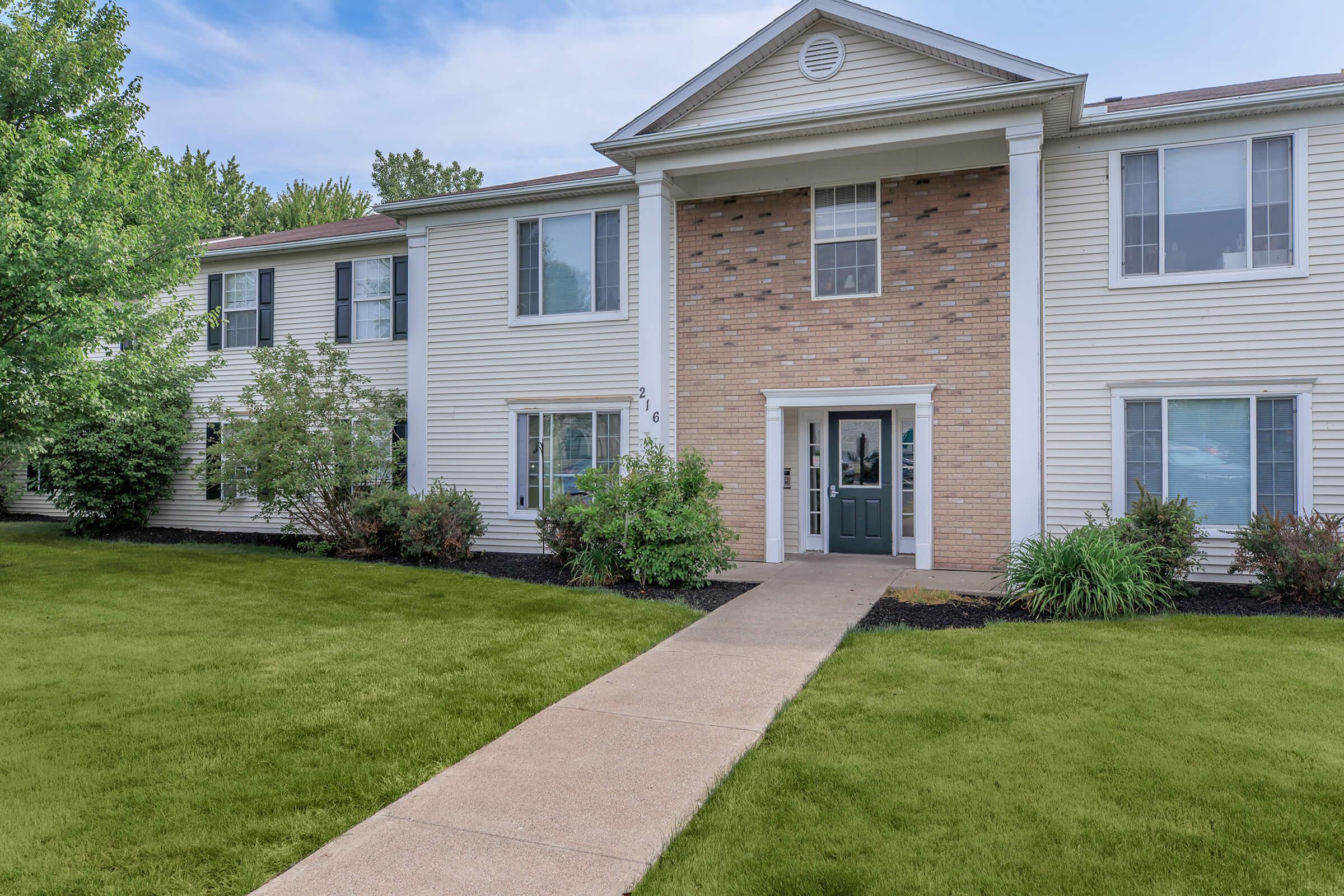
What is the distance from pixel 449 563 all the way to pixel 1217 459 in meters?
9.84

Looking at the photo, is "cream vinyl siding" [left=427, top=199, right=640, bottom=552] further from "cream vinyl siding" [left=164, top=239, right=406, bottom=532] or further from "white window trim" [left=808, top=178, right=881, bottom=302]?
"white window trim" [left=808, top=178, right=881, bottom=302]

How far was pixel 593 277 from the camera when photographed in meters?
12.4

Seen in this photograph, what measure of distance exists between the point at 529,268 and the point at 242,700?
28.7 feet

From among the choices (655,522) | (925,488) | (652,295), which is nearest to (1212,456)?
(925,488)

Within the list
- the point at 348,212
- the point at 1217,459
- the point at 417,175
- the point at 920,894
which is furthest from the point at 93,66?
the point at 417,175

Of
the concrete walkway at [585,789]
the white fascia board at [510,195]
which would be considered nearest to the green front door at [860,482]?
the white fascia board at [510,195]

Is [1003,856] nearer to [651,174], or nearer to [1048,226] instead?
[1048,226]

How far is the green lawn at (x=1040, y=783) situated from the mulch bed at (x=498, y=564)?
3.01m

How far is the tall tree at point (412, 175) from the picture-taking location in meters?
40.3

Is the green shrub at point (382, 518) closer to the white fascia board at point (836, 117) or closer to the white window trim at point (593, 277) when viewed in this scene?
the white window trim at point (593, 277)

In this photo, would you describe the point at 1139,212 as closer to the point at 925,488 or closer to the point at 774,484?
the point at 925,488

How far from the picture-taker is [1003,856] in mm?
3256

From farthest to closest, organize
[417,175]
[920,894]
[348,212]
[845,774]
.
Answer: [417,175], [348,212], [845,774], [920,894]

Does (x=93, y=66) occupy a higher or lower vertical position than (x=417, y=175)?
lower
